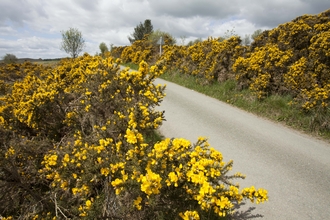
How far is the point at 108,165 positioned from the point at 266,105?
19.8 ft

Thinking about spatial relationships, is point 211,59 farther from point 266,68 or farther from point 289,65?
point 289,65

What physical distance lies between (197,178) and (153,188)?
0.43 m

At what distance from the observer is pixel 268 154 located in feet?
14.4

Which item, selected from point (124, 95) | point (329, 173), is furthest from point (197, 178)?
point (329, 173)

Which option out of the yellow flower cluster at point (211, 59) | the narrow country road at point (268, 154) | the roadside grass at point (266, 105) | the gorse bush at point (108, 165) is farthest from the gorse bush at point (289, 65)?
the gorse bush at point (108, 165)

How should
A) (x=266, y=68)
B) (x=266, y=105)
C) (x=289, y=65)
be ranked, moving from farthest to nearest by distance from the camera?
(x=266, y=68) → (x=289, y=65) → (x=266, y=105)

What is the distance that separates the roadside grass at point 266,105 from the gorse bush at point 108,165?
3.84 metres

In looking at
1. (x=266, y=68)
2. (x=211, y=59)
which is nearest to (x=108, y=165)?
(x=266, y=68)

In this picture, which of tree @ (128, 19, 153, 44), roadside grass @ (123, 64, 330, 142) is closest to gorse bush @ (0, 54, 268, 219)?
roadside grass @ (123, 64, 330, 142)

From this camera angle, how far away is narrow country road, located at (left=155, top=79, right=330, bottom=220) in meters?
3.06

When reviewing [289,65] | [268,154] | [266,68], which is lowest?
[268,154]

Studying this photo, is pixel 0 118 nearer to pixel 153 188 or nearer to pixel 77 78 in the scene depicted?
pixel 77 78

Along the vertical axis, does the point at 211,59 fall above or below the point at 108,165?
above

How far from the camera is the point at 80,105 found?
4258 millimetres
